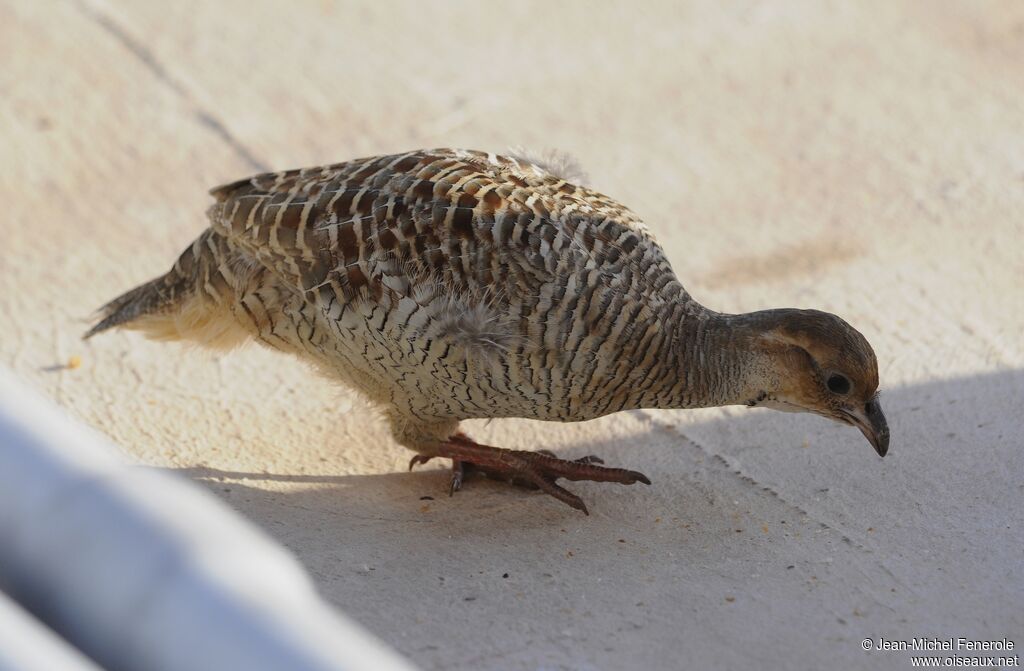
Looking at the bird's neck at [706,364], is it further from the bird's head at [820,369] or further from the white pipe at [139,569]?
the white pipe at [139,569]

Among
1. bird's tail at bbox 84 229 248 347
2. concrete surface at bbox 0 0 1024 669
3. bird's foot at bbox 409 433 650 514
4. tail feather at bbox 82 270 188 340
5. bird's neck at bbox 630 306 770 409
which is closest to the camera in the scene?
concrete surface at bbox 0 0 1024 669

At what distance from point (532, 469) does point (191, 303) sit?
1258 mm

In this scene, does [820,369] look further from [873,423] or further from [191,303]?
[191,303]

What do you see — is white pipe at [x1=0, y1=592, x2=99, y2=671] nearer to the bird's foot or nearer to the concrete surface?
the concrete surface

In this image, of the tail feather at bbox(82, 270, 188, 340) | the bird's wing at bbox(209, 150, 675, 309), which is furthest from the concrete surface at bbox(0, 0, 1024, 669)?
the bird's wing at bbox(209, 150, 675, 309)

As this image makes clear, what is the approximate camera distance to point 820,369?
3.46 meters

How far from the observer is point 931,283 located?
4.88 metres

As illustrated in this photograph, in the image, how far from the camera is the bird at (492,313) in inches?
135

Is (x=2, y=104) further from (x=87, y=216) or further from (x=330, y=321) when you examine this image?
(x=330, y=321)

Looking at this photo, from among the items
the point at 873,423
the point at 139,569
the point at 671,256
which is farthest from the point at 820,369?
the point at 139,569

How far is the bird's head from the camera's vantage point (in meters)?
3.40

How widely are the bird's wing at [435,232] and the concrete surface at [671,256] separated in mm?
614

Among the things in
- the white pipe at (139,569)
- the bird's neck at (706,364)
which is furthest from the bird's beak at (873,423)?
the white pipe at (139,569)

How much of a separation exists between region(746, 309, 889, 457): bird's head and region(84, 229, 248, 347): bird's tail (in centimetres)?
169
